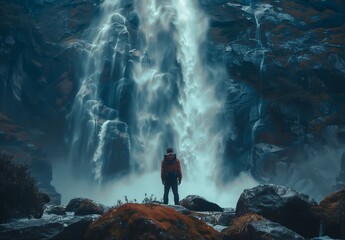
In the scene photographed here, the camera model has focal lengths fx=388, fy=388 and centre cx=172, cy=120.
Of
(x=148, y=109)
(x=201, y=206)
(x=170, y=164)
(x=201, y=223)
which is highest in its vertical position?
(x=148, y=109)

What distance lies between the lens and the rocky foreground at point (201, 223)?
25.5 ft

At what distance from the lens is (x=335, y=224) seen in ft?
32.5

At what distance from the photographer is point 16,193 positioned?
33.3ft

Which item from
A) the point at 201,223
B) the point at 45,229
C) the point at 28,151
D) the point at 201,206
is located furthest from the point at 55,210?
the point at 28,151

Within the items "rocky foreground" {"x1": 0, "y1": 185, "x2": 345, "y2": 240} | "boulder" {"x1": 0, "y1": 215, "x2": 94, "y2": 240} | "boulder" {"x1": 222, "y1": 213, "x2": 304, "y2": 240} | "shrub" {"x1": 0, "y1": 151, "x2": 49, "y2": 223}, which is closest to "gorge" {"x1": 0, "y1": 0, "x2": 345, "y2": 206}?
"rocky foreground" {"x1": 0, "y1": 185, "x2": 345, "y2": 240}

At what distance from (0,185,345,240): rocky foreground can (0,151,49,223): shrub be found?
0.70 m

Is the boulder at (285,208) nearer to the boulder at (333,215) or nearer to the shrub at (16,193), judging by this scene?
the boulder at (333,215)

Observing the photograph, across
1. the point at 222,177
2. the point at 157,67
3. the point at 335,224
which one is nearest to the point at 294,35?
the point at 157,67

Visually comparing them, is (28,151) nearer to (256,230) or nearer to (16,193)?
(16,193)

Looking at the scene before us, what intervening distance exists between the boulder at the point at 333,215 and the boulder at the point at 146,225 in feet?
10.3

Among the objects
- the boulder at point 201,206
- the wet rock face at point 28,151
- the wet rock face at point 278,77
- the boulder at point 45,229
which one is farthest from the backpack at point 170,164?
the wet rock face at point 28,151

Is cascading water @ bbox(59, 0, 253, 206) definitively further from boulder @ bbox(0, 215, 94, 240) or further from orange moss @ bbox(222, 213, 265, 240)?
boulder @ bbox(0, 215, 94, 240)

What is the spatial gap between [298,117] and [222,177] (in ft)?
33.2

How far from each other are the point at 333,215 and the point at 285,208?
4.20 feet
